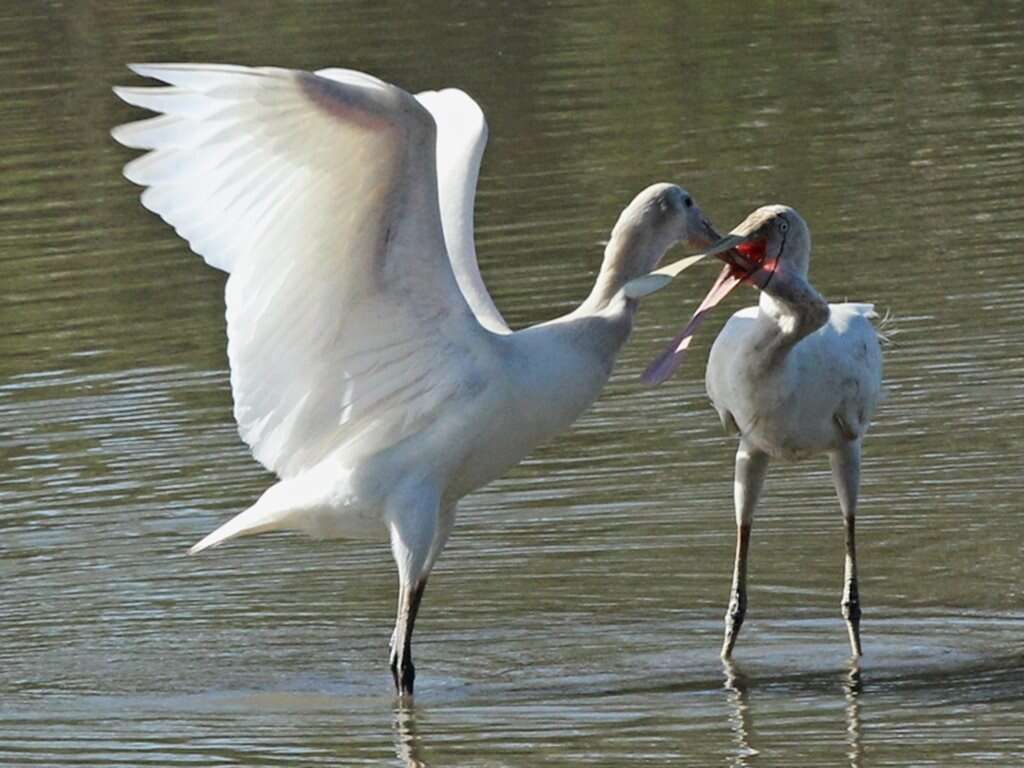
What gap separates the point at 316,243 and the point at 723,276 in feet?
5.82

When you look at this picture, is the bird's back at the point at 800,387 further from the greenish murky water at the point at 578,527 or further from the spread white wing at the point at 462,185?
the spread white wing at the point at 462,185

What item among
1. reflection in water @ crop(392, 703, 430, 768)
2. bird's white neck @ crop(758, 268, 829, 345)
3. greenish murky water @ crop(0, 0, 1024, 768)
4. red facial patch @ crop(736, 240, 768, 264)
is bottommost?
greenish murky water @ crop(0, 0, 1024, 768)

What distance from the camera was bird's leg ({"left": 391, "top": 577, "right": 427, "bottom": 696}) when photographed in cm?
955

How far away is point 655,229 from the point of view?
9.75m

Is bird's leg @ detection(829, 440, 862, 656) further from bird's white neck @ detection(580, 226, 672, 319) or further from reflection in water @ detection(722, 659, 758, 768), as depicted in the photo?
bird's white neck @ detection(580, 226, 672, 319)

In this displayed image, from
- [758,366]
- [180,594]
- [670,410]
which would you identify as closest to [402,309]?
[758,366]

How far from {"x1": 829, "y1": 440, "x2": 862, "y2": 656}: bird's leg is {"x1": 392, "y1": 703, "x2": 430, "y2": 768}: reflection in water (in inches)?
68.4

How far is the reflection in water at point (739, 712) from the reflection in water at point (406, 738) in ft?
3.49

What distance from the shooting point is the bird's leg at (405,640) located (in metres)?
9.55

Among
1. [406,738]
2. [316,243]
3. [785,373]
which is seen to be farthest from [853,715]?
[316,243]

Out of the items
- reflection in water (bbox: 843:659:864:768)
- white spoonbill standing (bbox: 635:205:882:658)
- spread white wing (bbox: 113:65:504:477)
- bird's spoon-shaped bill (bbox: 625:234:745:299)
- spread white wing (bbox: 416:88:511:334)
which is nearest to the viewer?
reflection in water (bbox: 843:659:864:768)

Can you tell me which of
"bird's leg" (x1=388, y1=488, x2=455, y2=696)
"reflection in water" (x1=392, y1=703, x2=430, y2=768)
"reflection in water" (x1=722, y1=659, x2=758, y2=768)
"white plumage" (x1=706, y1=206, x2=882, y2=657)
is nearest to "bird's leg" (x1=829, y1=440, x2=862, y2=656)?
"white plumage" (x1=706, y1=206, x2=882, y2=657)

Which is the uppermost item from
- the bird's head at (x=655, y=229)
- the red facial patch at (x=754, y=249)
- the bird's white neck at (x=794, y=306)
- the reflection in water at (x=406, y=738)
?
the bird's head at (x=655, y=229)

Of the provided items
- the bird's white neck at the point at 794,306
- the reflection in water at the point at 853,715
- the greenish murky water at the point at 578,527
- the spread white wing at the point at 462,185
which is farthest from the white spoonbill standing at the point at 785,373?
the spread white wing at the point at 462,185
